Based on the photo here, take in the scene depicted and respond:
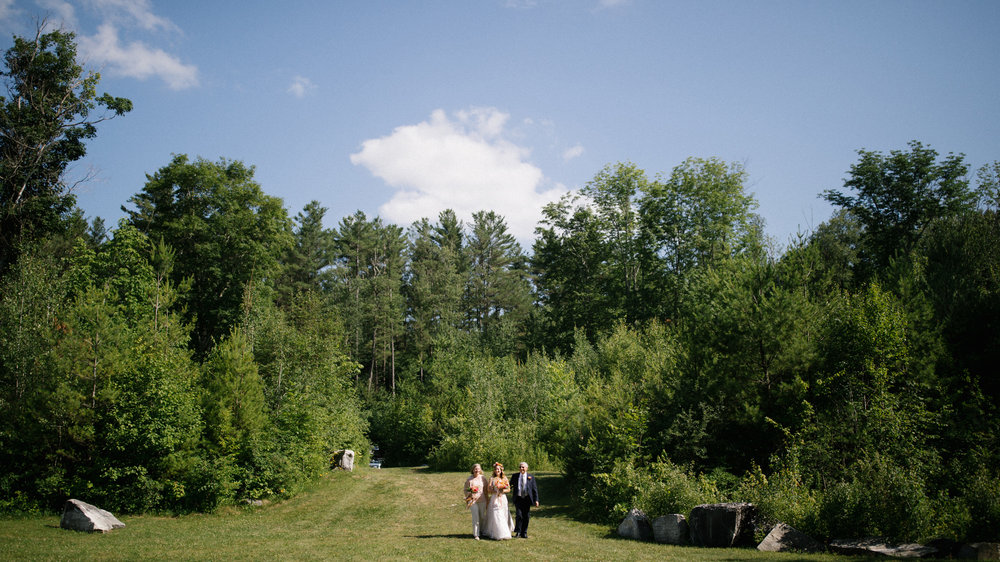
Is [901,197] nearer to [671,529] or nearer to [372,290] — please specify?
[671,529]

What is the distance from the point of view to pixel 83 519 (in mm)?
14406

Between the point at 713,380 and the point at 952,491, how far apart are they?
6275 mm

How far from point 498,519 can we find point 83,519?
35.1 feet

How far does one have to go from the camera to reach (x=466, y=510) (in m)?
18.5

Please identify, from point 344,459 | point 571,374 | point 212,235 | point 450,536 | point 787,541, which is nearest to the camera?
point 787,541

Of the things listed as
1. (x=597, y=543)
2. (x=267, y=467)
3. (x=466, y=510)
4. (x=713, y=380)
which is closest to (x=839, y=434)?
(x=713, y=380)

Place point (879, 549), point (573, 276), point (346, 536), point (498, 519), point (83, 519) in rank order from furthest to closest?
point (573, 276) → point (83, 519) → point (346, 536) → point (498, 519) → point (879, 549)

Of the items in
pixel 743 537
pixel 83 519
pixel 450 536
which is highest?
pixel 83 519

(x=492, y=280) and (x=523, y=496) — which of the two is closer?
(x=523, y=496)

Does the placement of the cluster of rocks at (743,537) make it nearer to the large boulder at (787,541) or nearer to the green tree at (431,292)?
the large boulder at (787,541)

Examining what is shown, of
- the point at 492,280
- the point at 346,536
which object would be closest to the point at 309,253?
the point at 492,280

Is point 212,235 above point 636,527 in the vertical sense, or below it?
above

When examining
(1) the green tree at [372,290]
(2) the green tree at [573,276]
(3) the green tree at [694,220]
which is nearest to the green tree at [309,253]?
(1) the green tree at [372,290]

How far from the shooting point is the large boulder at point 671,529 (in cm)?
1314
